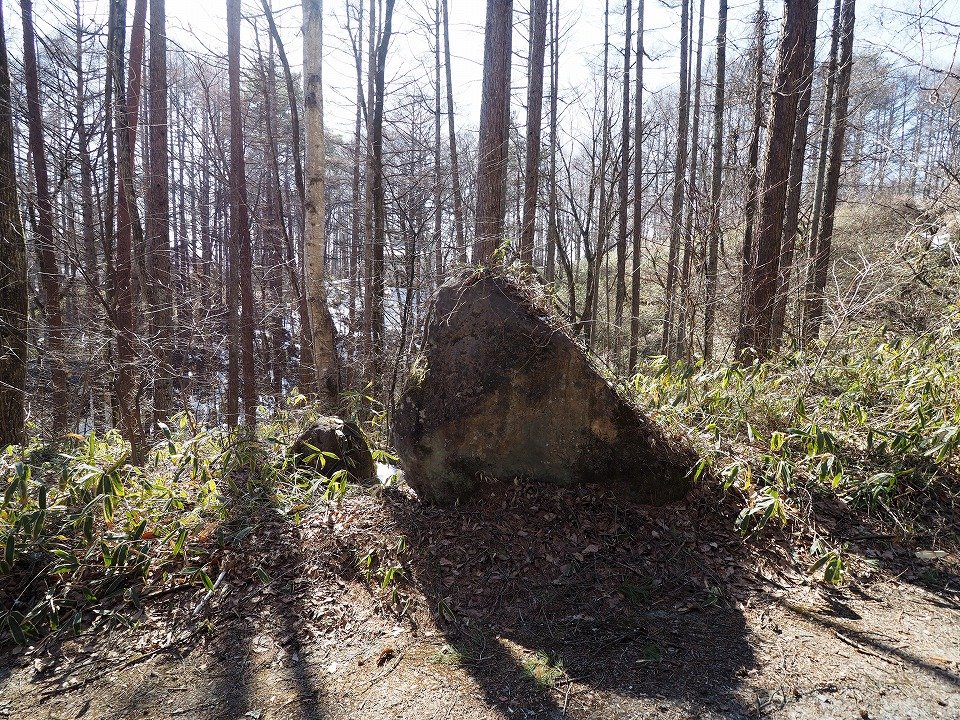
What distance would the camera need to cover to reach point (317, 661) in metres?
2.75

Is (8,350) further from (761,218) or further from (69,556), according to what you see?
(761,218)

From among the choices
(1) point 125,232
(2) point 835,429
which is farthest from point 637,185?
(1) point 125,232

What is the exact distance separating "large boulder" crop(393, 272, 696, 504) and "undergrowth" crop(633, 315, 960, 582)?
438 millimetres

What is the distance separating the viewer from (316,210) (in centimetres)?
663

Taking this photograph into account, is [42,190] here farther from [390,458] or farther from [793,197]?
[793,197]

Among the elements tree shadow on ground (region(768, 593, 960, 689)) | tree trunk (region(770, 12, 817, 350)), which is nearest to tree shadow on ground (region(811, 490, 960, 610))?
tree shadow on ground (region(768, 593, 960, 689))

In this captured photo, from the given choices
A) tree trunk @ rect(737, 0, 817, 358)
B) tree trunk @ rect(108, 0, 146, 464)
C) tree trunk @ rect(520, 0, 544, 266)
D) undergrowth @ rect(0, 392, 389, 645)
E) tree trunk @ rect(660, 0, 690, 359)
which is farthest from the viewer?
tree trunk @ rect(660, 0, 690, 359)

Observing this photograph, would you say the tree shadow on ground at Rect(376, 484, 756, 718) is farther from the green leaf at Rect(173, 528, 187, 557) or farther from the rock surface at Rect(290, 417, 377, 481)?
the green leaf at Rect(173, 528, 187, 557)

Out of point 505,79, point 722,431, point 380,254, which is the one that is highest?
point 505,79

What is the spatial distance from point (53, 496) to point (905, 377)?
6.57 meters

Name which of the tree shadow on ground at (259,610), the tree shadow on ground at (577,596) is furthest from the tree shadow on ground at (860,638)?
the tree shadow on ground at (259,610)

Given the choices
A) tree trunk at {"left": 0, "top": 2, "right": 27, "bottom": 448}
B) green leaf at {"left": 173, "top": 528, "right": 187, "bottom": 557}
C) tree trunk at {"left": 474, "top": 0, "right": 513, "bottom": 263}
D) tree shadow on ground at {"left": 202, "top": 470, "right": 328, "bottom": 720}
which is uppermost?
tree trunk at {"left": 474, "top": 0, "right": 513, "bottom": 263}

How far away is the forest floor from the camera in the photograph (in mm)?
2443

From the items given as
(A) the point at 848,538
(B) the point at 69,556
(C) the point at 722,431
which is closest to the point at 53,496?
(B) the point at 69,556
